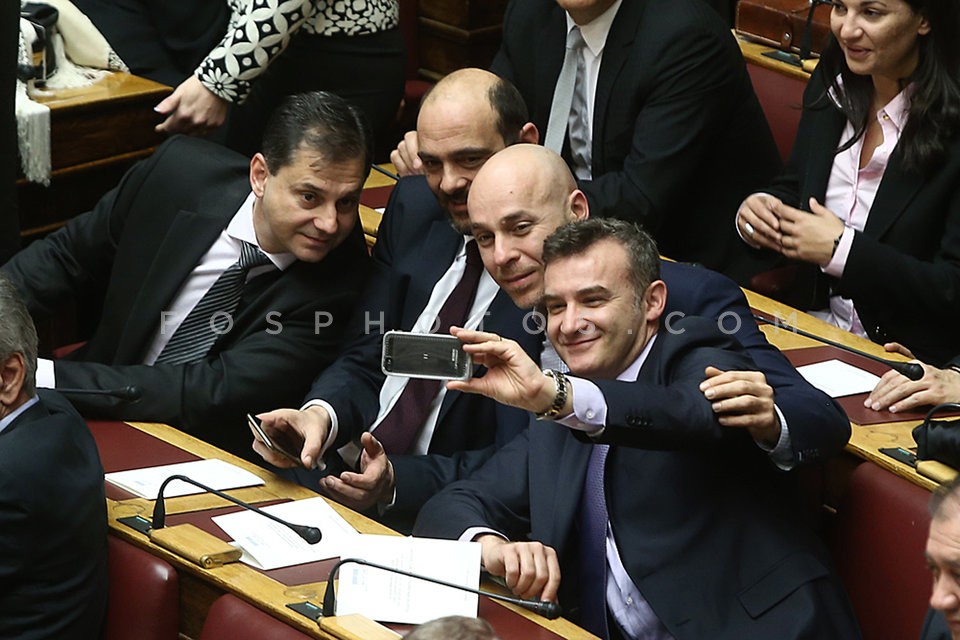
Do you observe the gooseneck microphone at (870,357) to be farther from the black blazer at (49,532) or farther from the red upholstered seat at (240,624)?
the black blazer at (49,532)

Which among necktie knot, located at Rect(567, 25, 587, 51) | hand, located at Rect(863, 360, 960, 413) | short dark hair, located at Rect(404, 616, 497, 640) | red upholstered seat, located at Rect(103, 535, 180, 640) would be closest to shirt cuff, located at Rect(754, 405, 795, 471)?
hand, located at Rect(863, 360, 960, 413)

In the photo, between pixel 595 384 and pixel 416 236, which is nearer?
pixel 595 384

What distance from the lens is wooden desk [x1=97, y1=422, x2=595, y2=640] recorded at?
6.43ft

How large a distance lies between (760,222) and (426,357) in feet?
3.55

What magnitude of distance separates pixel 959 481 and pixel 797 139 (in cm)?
145

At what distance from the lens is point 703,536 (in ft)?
6.77

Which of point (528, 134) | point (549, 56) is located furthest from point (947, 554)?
point (549, 56)

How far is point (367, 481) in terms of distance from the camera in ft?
7.87

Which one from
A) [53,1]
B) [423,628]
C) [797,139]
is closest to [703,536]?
[423,628]

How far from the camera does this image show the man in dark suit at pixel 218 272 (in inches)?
103

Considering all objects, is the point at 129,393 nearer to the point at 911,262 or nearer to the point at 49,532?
the point at 49,532

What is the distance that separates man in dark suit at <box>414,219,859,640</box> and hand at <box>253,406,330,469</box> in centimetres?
24

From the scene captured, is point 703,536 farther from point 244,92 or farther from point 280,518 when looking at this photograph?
point 244,92

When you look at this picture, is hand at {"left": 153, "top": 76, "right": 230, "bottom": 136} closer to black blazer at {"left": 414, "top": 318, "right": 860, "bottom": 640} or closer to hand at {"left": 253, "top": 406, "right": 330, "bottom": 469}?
hand at {"left": 253, "top": 406, "right": 330, "bottom": 469}
